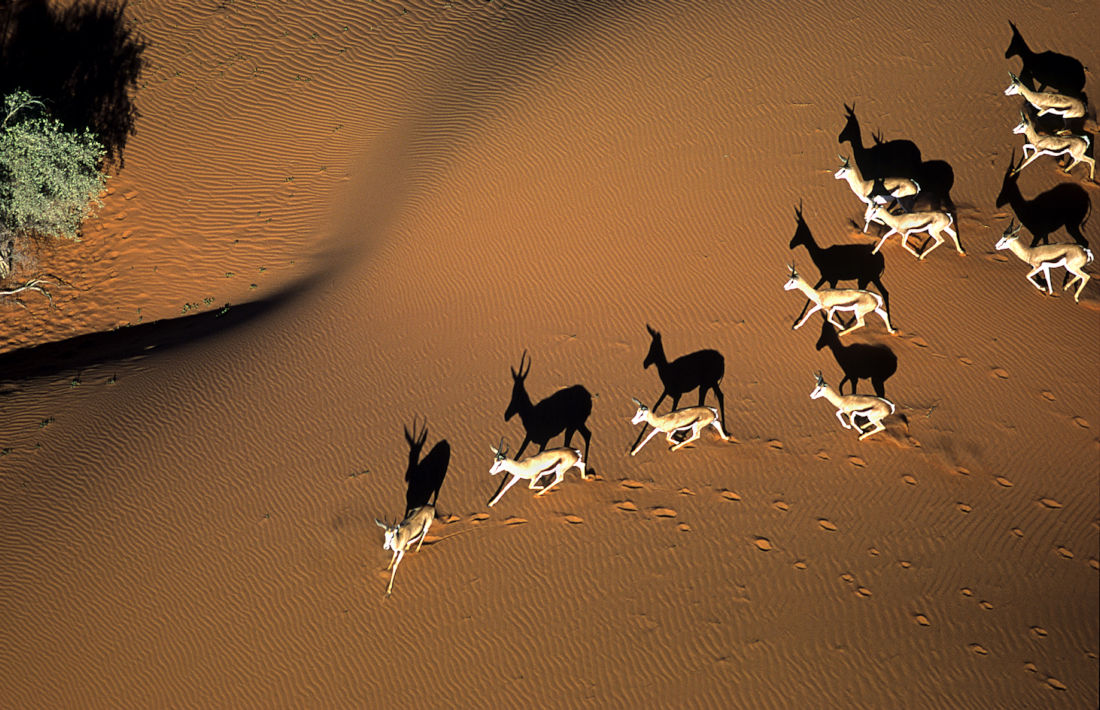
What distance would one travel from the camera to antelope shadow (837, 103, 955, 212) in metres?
15.5

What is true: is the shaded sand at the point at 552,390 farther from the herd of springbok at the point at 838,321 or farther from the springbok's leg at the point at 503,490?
the herd of springbok at the point at 838,321

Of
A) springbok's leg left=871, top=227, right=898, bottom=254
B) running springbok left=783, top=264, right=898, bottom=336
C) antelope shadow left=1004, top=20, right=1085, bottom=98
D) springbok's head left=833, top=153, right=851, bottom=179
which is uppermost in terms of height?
antelope shadow left=1004, top=20, right=1085, bottom=98

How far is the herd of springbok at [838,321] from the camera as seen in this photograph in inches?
476

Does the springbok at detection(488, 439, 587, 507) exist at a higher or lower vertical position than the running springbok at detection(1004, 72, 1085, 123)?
lower

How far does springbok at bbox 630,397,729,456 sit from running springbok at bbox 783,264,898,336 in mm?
2936

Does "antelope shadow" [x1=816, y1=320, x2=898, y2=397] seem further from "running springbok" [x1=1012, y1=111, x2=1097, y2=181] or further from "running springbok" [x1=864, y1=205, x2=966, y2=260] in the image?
"running springbok" [x1=1012, y1=111, x2=1097, y2=181]

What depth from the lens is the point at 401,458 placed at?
13203 millimetres

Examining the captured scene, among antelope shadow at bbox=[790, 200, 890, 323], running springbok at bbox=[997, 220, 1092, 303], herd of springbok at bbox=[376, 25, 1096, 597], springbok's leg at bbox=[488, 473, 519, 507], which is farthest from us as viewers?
antelope shadow at bbox=[790, 200, 890, 323]

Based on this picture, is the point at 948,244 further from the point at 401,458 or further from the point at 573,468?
the point at 401,458

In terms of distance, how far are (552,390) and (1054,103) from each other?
40.2ft

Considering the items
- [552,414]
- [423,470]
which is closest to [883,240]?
[552,414]

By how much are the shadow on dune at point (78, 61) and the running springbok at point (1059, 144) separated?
74.2 ft

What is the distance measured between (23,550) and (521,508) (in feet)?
28.2

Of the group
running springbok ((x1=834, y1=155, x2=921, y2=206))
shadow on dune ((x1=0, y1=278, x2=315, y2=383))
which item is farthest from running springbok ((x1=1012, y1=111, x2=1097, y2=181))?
shadow on dune ((x1=0, y1=278, x2=315, y2=383))
